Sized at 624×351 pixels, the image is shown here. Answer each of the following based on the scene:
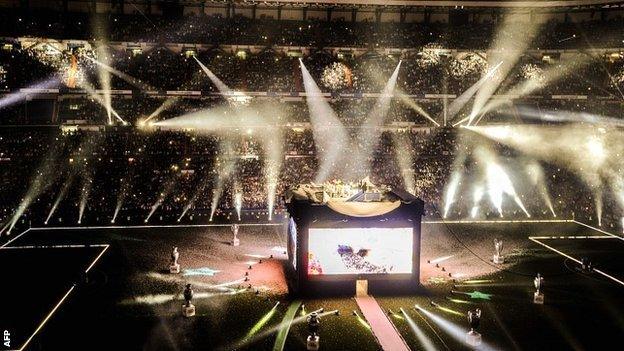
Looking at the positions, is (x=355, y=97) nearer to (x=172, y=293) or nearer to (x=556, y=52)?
(x=556, y=52)

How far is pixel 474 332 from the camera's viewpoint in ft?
24.3

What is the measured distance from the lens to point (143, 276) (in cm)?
1045

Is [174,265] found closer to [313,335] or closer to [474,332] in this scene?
[313,335]

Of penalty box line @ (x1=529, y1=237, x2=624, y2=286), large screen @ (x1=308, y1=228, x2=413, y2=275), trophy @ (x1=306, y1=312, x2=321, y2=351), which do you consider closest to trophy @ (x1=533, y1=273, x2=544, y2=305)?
large screen @ (x1=308, y1=228, x2=413, y2=275)

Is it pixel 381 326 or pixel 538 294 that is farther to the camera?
pixel 538 294

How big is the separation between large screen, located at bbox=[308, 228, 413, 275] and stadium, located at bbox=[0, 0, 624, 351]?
0.14 ft

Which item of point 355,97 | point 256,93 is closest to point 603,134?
point 355,97

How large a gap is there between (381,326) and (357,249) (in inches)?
73.5

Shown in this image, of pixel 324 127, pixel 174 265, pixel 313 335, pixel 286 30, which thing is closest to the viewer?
pixel 313 335

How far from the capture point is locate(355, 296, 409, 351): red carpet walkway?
730cm

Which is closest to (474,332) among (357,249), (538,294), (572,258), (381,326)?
(381,326)

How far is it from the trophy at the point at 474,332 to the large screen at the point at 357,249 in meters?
2.48

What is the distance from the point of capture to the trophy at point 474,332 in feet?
23.8

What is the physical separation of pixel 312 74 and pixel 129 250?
1424cm
